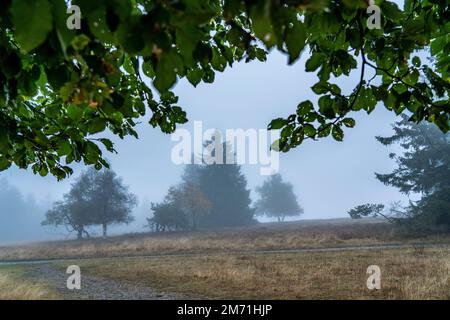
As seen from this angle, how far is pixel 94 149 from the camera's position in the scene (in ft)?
8.77

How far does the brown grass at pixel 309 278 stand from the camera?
993 centimetres

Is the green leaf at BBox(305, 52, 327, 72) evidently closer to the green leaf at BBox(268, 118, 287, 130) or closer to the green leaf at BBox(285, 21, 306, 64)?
the green leaf at BBox(268, 118, 287, 130)

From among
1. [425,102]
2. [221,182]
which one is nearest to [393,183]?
[221,182]

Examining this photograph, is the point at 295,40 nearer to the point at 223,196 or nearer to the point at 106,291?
the point at 106,291

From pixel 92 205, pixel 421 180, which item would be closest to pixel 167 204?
pixel 92 205

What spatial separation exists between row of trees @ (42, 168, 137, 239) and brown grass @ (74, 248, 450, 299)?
1354 inches

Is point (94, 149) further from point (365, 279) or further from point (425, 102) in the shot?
point (365, 279)

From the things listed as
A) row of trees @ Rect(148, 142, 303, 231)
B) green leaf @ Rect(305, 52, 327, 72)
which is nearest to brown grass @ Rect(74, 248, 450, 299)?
green leaf @ Rect(305, 52, 327, 72)

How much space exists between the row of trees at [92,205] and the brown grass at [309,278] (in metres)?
34.4

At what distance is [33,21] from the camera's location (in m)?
0.83

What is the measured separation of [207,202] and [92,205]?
676 inches

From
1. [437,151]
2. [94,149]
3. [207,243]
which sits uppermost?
[437,151]

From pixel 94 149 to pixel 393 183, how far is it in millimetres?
35697
